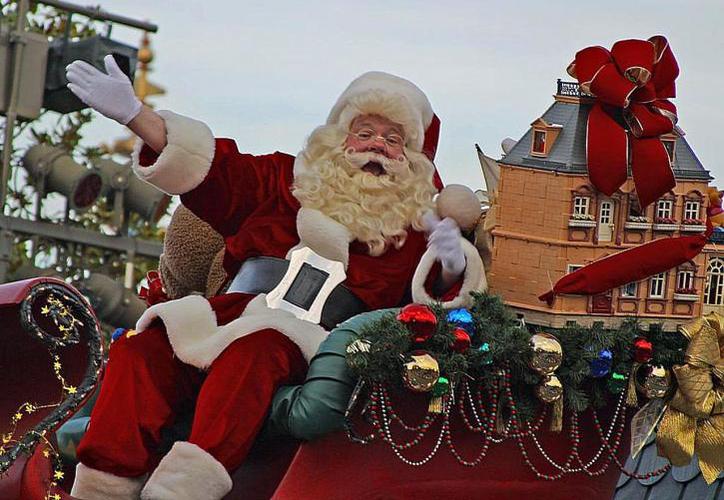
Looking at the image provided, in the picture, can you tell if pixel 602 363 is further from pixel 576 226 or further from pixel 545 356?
pixel 576 226

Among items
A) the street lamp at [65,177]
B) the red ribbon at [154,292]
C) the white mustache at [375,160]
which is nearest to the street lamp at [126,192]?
the street lamp at [65,177]

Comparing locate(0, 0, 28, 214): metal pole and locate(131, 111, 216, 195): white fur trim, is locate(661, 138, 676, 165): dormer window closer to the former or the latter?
locate(131, 111, 216, 195): white fur trim

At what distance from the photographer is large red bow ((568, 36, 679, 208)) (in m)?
4.76

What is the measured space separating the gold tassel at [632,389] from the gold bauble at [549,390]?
10.3 inches

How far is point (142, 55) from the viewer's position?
11211 millimetres

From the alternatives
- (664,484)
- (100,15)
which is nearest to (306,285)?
(664,484)

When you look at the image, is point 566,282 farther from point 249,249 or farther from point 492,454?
point 249,249

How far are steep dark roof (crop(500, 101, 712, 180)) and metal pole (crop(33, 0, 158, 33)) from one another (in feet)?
19.6

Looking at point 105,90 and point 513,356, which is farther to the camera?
point 105,90

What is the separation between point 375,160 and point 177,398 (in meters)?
0.97

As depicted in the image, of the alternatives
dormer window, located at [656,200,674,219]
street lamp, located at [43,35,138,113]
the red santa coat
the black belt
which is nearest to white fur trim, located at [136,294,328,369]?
the red santa coat

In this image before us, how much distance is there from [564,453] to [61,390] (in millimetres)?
1368

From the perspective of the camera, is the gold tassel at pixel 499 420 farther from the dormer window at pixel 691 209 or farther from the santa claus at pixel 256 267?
the dormer window at pixel 691 209

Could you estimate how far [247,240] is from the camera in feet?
16.8
